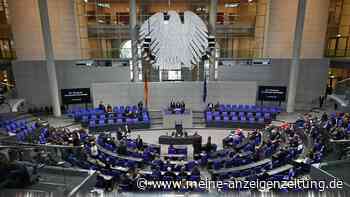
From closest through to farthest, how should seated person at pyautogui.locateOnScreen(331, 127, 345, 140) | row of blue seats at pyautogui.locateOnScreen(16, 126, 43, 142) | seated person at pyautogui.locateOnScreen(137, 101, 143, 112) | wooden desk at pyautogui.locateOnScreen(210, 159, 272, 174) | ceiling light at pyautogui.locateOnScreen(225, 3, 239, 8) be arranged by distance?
wooden desk at pyautogui.locateOnScreen(210, 159, 272, 174) < seated person at pyautogui.locateOnScreen(331, 127, 345, 140) < row of blue seats at pyautogui.locateOnScreen(16, 126, 43, 142) < seated person at pyautogui.locateOnScreen(137, 101, 143, 112) < ceiling light at pyautogui.locateOnScreen(225, 3, 239, 8)

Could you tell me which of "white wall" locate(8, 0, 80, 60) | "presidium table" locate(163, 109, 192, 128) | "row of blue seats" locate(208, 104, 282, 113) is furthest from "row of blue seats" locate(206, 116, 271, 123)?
"white wall" locate(8, 0, 80, 60)

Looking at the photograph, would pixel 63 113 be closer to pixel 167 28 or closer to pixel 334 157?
pixel 167 28

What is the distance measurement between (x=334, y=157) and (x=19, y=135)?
13.6 metres

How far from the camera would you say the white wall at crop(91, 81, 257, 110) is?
19.3 meters

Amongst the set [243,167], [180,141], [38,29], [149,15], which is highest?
[149,15]

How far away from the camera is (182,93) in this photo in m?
19.6

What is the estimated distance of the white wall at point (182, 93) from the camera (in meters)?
19.3

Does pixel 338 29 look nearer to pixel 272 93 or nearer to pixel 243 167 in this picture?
pixel 272 93

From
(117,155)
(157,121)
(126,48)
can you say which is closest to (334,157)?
(117,155)

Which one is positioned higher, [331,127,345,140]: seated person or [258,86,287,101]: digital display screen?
[258,86,287,101]: digital display screen

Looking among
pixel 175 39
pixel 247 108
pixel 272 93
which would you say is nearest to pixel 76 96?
pixel 175 39

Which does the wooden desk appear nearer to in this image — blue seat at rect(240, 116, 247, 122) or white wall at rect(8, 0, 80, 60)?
blue seat at rect(240, 116, 247, 122)

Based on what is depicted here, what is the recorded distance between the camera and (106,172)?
9406mm

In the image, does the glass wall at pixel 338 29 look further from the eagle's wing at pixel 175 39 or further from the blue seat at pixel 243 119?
the eagle's wing at pixel 175 39
